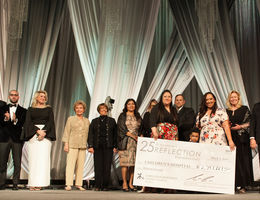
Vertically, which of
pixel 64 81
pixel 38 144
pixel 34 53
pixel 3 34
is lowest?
pixel 38 144

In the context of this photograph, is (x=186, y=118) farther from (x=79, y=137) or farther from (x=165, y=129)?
(x=79, y=137)

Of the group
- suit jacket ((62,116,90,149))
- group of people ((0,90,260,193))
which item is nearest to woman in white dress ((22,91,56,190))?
group of people ((0,90,260,193))

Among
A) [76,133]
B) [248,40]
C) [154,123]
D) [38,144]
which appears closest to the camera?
[154,123]

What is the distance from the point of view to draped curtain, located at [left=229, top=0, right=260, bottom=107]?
20.9 feet

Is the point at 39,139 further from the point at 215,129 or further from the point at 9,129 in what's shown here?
the point at 215,129

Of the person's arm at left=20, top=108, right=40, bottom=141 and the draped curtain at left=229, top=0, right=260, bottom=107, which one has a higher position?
the draped curtain at left=229, top=0, right=260, bottom=107

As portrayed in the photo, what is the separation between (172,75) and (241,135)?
1573 mm

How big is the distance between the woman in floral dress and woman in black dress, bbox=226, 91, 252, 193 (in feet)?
1.25

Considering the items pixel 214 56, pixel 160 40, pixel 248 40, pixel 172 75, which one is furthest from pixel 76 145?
pixel 248 40

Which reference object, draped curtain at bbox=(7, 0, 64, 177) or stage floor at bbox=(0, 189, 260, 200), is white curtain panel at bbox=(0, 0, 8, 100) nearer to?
draped curtain at bbox=(7, 0, 64, 177)

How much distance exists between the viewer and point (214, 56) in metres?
5.65

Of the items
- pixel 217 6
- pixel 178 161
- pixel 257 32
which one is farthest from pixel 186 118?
pixel 257 32

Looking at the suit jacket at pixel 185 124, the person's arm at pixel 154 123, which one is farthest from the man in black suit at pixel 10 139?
the suit jacket at pixel 185 124

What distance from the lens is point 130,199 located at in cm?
319
